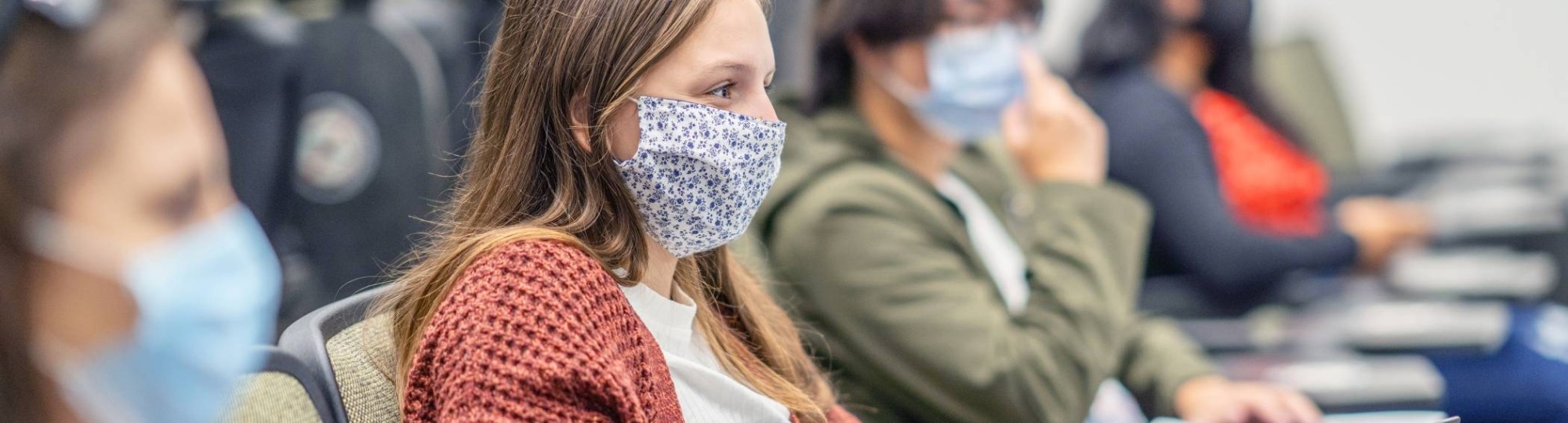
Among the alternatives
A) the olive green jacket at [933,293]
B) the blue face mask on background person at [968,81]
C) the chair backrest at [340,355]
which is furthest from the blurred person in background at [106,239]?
the blue face mask on background person at [968,81]

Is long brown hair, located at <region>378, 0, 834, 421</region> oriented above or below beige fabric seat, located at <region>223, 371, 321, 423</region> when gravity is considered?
above

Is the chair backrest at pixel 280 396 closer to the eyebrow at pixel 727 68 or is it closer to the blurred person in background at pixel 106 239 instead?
the blurred person in background at pixel 106 239

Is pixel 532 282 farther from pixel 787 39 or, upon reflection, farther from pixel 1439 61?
pixel 1439 61

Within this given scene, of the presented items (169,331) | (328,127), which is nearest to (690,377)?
(169,331)

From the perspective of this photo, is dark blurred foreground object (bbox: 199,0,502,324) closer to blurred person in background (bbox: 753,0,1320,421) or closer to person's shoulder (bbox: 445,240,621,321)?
blurred person in background (bbox: 753,0,1320,421)

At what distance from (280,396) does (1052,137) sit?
1.11m

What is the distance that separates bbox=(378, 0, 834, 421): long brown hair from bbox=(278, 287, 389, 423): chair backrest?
2 centimetres

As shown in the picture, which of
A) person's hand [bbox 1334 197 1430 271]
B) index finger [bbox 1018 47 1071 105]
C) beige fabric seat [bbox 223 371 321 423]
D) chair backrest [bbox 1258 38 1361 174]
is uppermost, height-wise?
chair backrest [bbox 1258 38 1361 174]

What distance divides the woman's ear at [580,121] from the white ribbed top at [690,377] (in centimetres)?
11

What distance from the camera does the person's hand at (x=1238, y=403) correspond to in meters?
1.45

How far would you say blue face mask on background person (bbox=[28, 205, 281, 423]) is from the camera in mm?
1065

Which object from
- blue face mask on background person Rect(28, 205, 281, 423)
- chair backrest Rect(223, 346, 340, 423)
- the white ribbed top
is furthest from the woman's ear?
blue face mask on background person Rect(28, 205, 281, 423)

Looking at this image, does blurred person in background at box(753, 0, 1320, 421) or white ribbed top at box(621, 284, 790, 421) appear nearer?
white ribbed top at box(621, 284, 790, 421)

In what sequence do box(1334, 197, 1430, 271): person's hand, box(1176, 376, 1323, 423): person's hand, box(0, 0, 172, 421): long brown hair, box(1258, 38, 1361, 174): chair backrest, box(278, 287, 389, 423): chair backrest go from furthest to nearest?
1. box(1258, 38, 1361, 174): chair backrest
2. box(1334, 197, 1430, 271): person's hand
3. box(1176, 376, 1323, 423): person's hand
4. box(0, 0, 172, 421): long brown hair
5. box(278, 287, 389, 423): chair backrest
